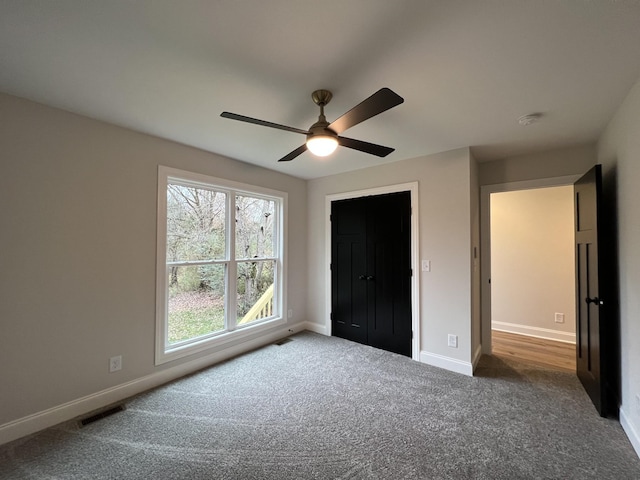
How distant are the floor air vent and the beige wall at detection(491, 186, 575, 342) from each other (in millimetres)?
5116

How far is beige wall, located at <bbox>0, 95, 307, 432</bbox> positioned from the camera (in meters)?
1.91

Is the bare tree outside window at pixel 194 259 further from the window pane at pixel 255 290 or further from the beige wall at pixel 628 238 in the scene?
the beige wall at pixel 628 238

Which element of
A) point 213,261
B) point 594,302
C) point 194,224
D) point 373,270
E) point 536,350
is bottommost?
point 536,350

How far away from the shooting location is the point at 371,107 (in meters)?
1.49

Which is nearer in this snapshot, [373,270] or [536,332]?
[373,270]

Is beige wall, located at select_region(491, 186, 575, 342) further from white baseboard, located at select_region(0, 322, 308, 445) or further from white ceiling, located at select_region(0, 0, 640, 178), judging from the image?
white baseboard, located at select_region(0, 322, 308, 445)

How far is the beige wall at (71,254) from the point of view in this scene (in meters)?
1.91

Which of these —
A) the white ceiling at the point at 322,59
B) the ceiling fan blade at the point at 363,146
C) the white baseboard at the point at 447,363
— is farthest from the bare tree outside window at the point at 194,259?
the white baseboard at the point at 447,363

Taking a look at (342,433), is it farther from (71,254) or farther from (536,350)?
(536,350)

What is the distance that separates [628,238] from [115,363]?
425 cm

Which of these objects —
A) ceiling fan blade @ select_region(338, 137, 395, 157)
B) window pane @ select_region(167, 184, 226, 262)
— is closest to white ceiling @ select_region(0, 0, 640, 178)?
ceiling fan blade @ select_region(338, 137, 395, 157)

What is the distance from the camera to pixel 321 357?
3.24 m

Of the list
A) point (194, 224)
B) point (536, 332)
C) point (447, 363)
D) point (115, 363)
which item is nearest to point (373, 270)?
point (447, 363)

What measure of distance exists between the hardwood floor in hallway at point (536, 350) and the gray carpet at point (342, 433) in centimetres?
44
